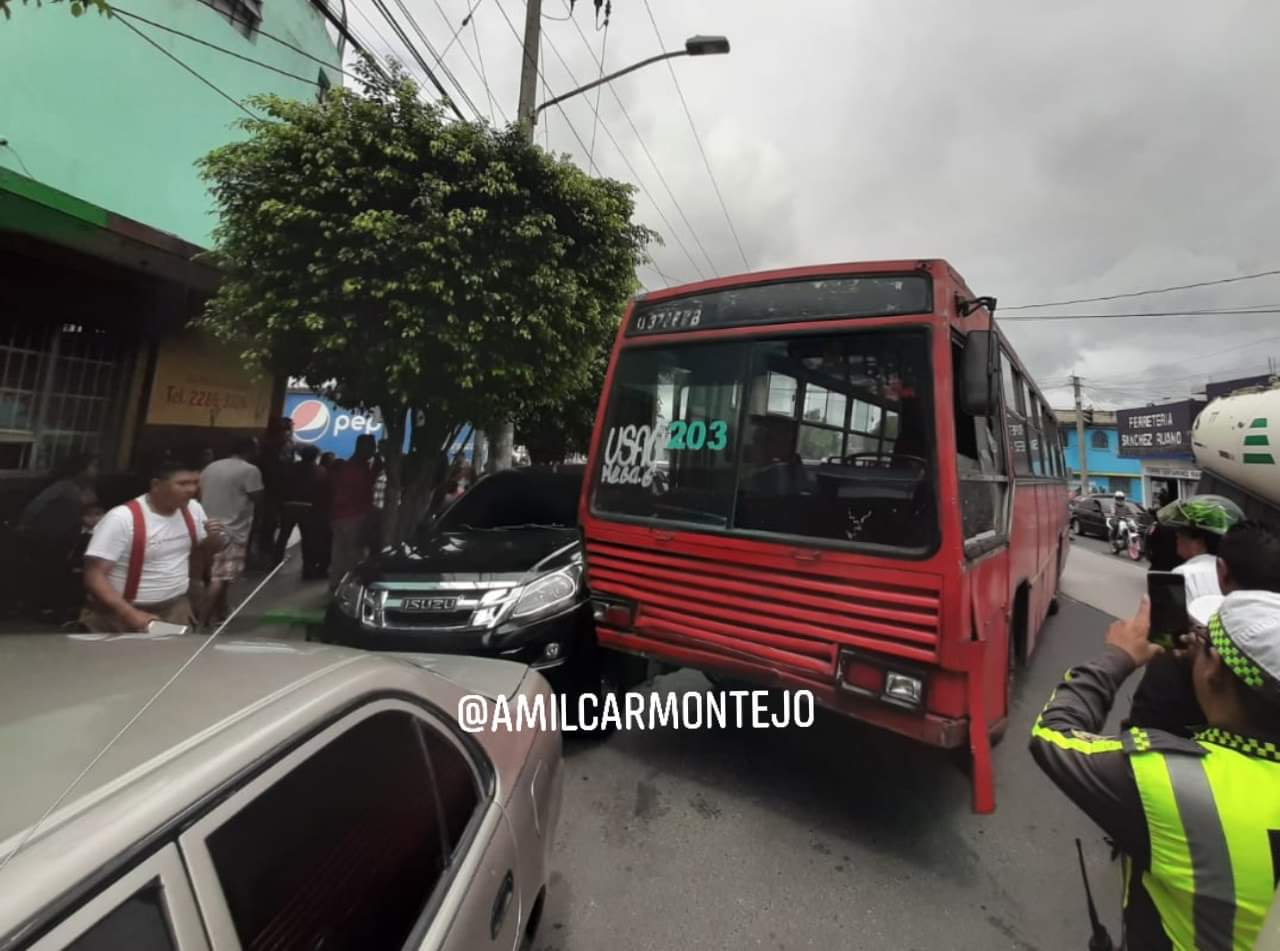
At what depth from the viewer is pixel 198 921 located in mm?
910

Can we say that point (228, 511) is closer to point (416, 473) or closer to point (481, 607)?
point (481, 607)

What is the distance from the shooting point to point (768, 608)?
9.92ft

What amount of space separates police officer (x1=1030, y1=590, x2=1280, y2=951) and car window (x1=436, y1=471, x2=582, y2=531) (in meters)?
4.35

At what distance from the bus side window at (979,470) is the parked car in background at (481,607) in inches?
93.5

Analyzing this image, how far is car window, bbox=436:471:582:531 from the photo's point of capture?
17.6ft

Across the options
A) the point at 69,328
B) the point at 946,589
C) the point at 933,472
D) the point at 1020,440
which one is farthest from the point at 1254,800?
the point at 69,328

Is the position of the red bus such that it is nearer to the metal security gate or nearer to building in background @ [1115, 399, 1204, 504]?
the metal security gate

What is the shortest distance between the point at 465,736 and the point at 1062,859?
9.89 feet

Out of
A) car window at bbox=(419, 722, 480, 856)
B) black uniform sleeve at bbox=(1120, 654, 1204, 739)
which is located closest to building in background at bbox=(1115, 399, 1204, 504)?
black uniform sleeve at bbox=(1120, 654, 1204, 739)

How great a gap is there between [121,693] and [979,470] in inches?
137

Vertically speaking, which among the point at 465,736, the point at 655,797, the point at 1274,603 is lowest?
the point at 655,797

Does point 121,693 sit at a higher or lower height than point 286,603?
higher

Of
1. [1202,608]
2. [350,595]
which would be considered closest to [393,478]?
[350,595]

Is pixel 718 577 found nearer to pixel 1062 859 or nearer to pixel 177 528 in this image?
pixel 1062 859
